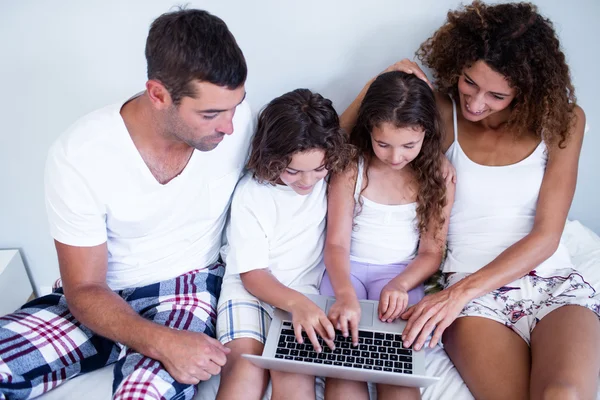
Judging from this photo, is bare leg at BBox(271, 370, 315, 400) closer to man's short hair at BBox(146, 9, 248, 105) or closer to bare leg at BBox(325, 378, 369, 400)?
bare leg at BBox(325, 378, 369, 400)

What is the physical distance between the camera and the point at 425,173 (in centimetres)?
143

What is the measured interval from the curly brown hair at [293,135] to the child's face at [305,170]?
0.01 metres

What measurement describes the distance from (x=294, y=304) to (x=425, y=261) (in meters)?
0.41

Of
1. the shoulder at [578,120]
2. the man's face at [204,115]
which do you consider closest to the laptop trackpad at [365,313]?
the man's face at [204,115]

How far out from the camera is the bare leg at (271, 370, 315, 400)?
3.90 ft

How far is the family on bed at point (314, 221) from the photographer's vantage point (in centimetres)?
117

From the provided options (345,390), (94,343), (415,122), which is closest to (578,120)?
(415,122)

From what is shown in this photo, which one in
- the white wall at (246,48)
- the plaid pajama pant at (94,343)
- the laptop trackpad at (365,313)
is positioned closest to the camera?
the plaid pajama pant at (94,343)

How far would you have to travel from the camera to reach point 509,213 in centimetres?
147

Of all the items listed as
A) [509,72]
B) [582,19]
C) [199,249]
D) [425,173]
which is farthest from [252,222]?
[582,19]

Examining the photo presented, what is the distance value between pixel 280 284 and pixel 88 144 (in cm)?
58

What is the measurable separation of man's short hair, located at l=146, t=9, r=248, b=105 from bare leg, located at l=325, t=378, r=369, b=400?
717mm

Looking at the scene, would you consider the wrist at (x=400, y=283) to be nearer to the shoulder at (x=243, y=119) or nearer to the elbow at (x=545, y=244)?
the elbow at (x=545, y=244)

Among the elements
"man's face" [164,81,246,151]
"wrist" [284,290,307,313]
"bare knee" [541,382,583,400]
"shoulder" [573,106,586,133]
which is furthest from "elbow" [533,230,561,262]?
"man's face" [164,81,246,151]
